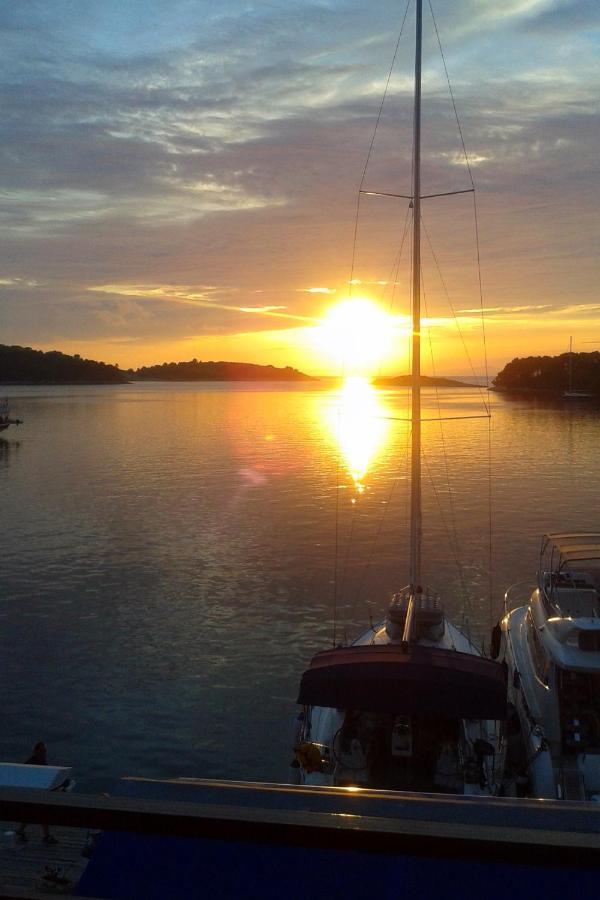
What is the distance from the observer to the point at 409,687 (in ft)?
37.7

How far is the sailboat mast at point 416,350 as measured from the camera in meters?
19.5

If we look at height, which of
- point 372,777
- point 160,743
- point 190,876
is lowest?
point 160,743

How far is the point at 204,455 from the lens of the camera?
69062 millimetres

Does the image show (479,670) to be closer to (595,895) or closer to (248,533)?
(595,895)

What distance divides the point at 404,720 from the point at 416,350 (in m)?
10.6

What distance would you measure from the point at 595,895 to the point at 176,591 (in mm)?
25143

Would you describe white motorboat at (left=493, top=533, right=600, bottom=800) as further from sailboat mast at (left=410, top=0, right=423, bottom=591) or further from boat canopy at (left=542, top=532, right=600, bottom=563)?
sailboat mast at (left=410, top=0, right=423, bottom=591)

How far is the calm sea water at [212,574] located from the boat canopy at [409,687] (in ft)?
14.4

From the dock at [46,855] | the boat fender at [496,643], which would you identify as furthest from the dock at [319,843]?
the boat fender at [496,643]

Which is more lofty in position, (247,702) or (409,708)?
(409,708)

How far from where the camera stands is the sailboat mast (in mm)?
19484

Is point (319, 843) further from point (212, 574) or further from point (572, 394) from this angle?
point (572, 394)

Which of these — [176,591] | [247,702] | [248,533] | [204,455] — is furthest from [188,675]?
[204,455]

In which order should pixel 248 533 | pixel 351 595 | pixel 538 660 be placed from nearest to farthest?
pixel 538 660
pixel 351 595
pixel 248 533
